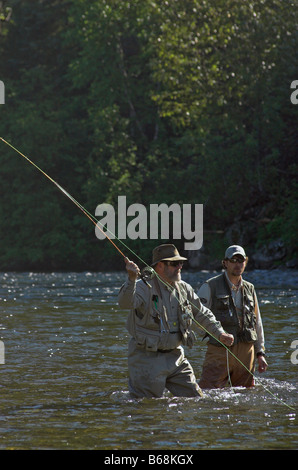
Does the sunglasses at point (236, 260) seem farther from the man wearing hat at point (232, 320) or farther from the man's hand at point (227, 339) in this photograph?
the man's hand at point (227, 339)

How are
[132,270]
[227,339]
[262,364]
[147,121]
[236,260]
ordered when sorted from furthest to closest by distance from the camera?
[147,121]
[262,364]
[236,260]
[227,339]
[132,270]

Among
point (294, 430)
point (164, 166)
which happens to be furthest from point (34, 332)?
point (164, 166)

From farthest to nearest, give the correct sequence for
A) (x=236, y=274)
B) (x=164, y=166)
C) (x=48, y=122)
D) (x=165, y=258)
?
(x=48, y=122)
(x=164, y=166)
(x=236, y=274)
(x=165, y=258)

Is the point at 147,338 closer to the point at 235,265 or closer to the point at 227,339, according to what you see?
the point at 227,339

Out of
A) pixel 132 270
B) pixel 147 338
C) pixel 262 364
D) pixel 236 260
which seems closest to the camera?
pixel 132 270

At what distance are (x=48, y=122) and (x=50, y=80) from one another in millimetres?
3540

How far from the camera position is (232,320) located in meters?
8.65

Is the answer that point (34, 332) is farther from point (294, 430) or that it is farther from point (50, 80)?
point (50, 80)

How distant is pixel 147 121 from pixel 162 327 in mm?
33358

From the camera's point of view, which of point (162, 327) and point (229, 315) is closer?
point (162, 327)

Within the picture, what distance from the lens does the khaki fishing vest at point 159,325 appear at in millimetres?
7906

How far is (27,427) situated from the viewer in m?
7.53

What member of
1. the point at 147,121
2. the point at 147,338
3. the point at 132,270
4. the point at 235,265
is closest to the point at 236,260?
the point at 235,265

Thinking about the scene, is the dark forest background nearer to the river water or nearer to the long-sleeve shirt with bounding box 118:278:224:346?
the river water
